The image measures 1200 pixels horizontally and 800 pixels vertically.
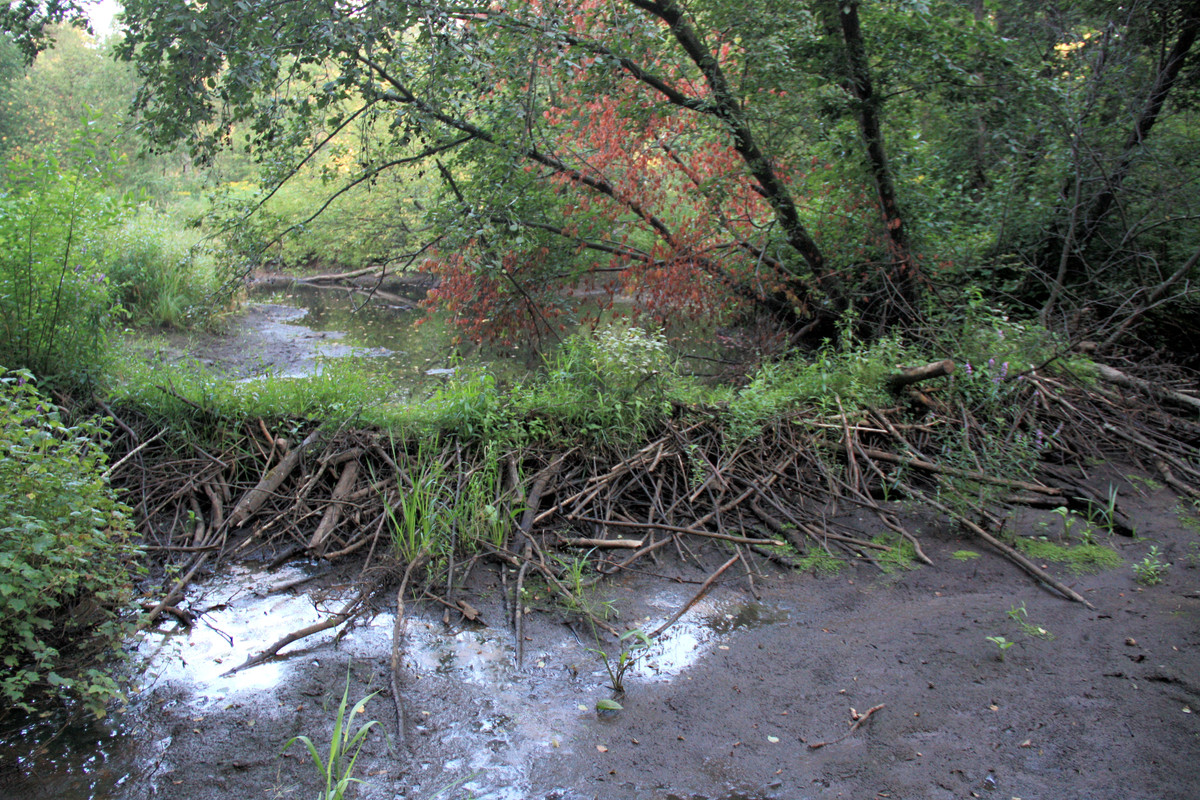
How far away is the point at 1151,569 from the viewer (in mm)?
4523

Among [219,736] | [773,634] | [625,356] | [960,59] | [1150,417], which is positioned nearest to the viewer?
[219,736]

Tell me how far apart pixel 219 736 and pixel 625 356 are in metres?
3.69

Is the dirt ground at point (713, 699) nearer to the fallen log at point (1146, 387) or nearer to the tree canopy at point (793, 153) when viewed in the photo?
the fallen log at point (1146, 387)

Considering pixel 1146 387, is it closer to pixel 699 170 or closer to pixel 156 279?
pixel 699 170

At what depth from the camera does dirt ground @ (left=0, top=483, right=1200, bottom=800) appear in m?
2.97

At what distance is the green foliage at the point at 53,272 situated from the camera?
5.20 m

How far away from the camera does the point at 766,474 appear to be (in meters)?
5.64

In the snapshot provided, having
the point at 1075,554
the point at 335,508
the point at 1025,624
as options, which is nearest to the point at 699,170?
the point at 1075,554

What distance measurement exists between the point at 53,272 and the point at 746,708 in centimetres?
547

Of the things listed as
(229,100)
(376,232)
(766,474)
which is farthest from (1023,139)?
(376,232)

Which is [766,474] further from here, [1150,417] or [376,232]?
[376,232]

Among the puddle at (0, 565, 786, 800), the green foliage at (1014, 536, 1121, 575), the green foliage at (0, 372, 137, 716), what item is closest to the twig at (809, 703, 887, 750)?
the puddle at (0, 565, 786, 800)

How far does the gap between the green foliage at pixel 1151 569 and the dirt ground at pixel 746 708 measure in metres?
0.06

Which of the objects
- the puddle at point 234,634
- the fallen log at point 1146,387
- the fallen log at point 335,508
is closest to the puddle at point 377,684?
the puddle at point 234,634
